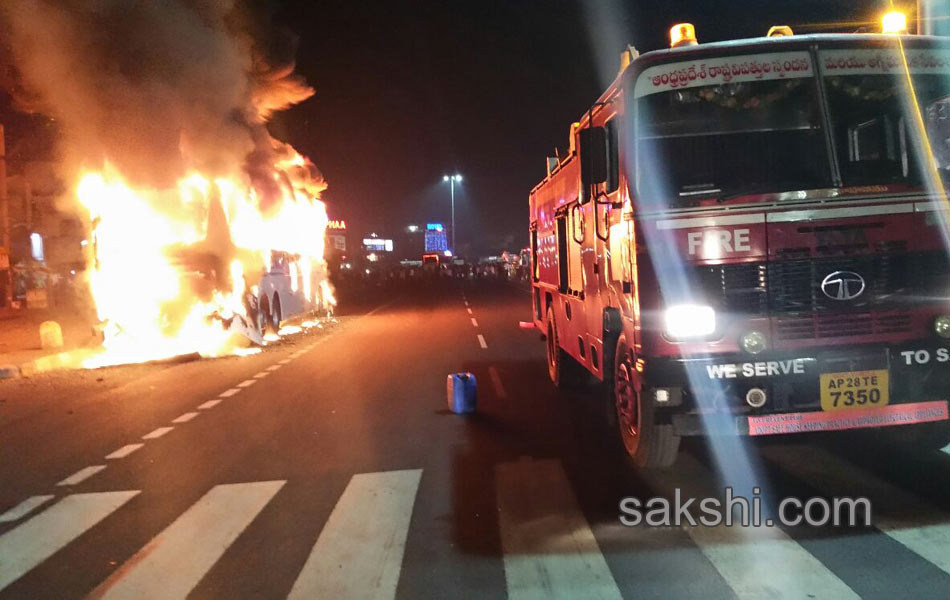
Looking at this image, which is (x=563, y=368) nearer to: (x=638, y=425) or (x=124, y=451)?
(x=638, y=425)

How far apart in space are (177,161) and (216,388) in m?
6.82

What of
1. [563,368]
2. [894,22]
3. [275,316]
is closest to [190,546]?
[894,22]

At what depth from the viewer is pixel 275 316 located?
69.1 feet

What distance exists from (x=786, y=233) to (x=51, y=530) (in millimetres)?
5442

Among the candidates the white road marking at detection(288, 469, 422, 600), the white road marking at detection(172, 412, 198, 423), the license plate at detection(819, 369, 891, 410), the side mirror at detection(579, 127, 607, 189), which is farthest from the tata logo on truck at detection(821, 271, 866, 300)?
the white road marking at detection(172, 412, 198, 423)

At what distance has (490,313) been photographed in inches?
1121

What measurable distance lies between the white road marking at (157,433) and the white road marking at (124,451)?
37cm

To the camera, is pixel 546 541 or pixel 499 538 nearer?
pixel 546 541

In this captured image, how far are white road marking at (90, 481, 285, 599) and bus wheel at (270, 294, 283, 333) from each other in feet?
46.7

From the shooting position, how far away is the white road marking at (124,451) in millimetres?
8109

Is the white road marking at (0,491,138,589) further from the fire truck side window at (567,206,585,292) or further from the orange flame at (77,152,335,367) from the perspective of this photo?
the orange flame at (77,152,335,367)

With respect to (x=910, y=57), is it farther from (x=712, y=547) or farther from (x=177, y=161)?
(x=177, y=161)

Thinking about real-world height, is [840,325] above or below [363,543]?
above

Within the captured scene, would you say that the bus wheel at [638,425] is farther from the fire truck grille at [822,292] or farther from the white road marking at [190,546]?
the white road marking at [190,546]
